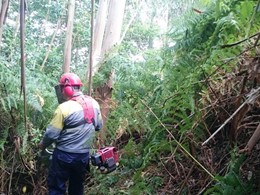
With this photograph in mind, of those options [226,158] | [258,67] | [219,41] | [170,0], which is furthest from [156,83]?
[170,0]

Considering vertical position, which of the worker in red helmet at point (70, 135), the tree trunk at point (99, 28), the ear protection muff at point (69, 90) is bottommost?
the worker in red helmet at point (70, 135)

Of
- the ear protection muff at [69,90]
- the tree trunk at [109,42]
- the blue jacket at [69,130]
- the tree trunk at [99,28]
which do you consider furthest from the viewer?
the tree trunk at [99,28]

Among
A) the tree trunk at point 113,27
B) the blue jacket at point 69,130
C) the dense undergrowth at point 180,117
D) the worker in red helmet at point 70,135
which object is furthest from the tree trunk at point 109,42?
the blue jacket at point 69,130

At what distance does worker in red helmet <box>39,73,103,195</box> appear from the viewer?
4121mm

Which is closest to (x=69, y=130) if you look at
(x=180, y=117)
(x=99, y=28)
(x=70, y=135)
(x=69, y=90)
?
(x=70, y=135)

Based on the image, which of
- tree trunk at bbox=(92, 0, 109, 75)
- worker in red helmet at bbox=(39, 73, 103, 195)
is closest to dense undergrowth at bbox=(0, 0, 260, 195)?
worker in red helmet at bbox=(39, 73, 103, 195)

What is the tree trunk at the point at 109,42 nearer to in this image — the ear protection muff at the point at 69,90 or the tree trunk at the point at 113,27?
the tree trunk at the point at 113,27

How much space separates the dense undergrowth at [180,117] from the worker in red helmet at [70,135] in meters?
0.45

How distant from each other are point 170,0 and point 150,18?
136 cm

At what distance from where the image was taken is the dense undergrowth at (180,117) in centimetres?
252

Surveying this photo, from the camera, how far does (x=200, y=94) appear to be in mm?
2881

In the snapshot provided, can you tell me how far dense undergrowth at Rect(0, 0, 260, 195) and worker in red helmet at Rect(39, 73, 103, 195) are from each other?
1.49 feet

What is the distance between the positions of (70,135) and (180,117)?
4.88 feet

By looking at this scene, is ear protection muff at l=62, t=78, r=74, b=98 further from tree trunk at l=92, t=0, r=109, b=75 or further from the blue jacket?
tree trunk at l=92, t=0, r=109, b=75
